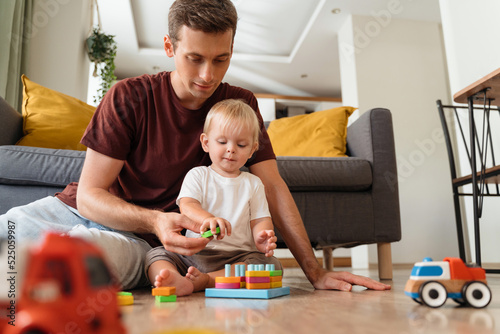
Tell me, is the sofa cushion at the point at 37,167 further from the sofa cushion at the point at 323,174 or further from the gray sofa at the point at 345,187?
the sofa cushion at the point at 323,174

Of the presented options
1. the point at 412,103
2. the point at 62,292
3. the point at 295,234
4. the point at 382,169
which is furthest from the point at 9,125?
the point at 412,103

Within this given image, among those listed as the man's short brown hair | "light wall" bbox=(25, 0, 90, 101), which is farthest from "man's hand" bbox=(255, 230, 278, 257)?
"light wall" bbox=(25, 0, 90, 101)

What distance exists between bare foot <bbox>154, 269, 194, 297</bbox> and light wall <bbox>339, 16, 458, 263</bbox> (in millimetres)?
2835

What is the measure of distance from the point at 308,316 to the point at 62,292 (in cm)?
41

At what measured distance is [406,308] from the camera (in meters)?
0.69

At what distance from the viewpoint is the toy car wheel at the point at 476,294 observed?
691 millimetres

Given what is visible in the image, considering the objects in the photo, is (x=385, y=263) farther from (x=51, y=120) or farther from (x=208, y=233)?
(x=51, y=120)

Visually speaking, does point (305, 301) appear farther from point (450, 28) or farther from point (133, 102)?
point (450, 28)

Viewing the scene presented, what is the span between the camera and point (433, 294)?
703 millimetres

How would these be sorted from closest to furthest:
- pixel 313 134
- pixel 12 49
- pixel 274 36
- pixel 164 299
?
pixel 164 299, pixel 313 134, pixel 12 49, pixel 274 36

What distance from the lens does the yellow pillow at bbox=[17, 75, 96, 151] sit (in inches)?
70.3

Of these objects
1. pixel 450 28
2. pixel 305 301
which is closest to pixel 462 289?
pixel 305 301

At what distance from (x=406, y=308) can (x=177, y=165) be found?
2.44 feet

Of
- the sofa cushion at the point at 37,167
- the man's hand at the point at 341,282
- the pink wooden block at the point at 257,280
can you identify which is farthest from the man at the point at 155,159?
the sofa cushion at the point at 37,167
